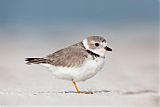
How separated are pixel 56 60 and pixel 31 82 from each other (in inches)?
56.6

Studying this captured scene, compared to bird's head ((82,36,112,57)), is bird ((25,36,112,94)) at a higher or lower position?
lower

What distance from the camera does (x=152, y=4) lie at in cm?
2233

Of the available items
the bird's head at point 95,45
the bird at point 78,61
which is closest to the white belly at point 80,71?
the bird at point 78,61

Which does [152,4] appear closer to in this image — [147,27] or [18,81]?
[147,27]

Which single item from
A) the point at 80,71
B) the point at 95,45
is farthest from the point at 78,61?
the point at 95,45

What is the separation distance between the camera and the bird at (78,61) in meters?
7.82

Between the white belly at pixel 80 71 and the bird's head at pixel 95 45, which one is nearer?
the white belly at pixel 80 71

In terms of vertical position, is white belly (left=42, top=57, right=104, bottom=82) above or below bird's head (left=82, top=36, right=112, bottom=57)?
below

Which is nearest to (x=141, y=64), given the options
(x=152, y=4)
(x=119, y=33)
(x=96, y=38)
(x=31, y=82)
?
(x=31, y=82)

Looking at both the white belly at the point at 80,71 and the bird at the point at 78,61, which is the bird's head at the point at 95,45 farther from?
the white belly at the point at 80,71

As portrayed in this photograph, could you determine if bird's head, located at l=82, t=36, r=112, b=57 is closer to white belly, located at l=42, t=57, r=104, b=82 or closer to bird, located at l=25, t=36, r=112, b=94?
bird, located at l=25, t=36, r=112, b=94

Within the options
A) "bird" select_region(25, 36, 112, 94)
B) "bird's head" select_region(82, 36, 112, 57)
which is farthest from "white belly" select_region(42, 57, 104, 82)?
"bird's head" select_region(82, 36, 112, 57)

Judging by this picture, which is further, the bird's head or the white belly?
→ the bird's head

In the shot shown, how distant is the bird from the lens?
782 cm
